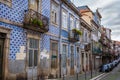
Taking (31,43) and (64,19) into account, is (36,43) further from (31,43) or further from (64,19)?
(64,19)

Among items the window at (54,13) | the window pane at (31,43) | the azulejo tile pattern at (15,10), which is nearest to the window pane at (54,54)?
the window at (54,13)

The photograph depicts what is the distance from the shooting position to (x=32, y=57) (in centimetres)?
1563

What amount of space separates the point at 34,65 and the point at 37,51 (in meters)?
1.12

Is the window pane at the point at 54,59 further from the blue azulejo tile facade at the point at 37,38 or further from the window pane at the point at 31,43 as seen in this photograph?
the window pane at the point at 31,43

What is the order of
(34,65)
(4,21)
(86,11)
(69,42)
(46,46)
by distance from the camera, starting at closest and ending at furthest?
(4,21) < (34,65) < (46,46) < (69,42) < (86,11)

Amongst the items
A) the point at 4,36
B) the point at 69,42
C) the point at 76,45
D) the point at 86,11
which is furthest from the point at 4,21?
the point at 86,11

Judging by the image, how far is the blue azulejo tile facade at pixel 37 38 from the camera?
1310 cm

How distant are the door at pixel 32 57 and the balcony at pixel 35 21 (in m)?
0.90

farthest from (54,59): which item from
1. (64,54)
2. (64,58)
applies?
(64,54)

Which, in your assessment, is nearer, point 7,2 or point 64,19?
point 7,2

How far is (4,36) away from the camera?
1260 centimetres

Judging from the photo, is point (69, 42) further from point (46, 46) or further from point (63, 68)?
point (46, 46)

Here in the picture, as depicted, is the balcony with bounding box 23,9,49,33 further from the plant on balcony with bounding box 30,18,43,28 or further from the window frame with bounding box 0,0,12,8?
the window frame with bounding box 0,0,12,8

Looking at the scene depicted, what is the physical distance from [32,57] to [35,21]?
8.37 feet
